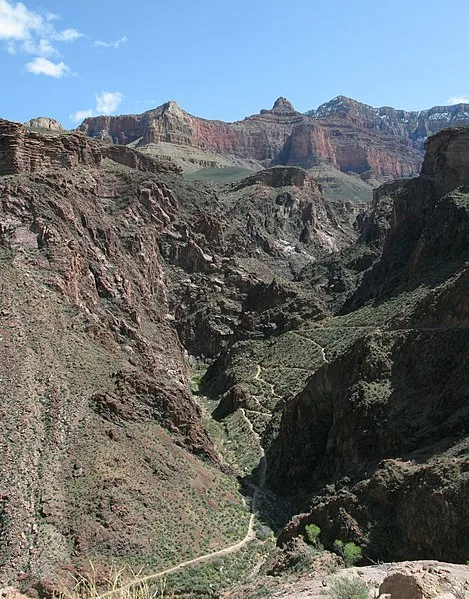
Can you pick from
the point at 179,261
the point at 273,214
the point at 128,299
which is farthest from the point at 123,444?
the point at 273,214

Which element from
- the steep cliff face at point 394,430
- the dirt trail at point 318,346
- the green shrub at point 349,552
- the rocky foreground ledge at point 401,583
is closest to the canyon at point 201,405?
the steep cliff face at point 394,430

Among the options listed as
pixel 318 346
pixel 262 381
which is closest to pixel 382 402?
pixel 262 381

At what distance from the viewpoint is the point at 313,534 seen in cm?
2980

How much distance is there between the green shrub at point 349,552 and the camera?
88.0 feet

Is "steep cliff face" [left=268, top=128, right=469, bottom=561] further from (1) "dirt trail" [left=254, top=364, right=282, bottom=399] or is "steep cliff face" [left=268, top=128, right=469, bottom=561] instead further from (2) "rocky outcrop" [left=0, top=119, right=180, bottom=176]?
(2) "rocky outcrop" [left=0, top=119, right=180, bottom=176]

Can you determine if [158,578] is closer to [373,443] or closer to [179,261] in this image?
[373,443]

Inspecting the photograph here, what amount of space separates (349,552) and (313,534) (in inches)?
115

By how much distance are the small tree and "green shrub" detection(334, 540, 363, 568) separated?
107 centimetres

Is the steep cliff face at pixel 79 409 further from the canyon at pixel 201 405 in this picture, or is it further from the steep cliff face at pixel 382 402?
the steep cliff face at pixel 382 402

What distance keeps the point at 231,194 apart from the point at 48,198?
10252 cm

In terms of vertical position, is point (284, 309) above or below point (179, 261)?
below

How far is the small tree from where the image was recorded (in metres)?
29.3

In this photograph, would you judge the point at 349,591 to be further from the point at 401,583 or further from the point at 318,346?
the point at 318,346

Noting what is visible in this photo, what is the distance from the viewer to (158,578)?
30703 mm
